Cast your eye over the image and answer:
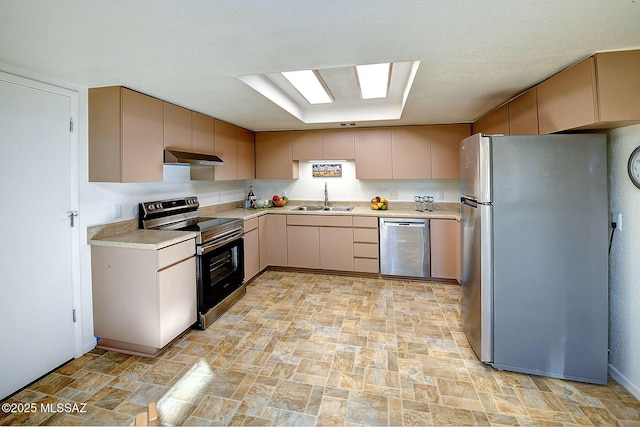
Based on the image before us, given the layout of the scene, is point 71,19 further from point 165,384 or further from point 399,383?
point 399,383

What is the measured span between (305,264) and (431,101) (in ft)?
8.84

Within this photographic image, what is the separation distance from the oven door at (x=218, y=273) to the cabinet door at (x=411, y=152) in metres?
2.40

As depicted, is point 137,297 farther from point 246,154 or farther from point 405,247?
point 405,247

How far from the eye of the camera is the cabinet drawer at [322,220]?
4.11 metres

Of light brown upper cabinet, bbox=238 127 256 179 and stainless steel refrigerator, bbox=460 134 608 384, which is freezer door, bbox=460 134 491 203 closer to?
stainless steel refrigerator, bbox=460 134 608 384

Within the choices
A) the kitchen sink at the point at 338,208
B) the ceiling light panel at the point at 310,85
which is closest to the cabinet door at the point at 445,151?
the kitchen sink at the point at 338,208

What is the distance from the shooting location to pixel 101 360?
2.29m

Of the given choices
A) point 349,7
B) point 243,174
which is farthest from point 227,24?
point 243,174

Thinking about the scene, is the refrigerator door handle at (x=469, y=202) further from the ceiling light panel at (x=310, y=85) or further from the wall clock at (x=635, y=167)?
the ceiling light panel at (x=310, y=85)

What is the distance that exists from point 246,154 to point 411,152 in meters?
2.41

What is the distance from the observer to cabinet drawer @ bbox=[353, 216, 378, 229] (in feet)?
A: 13.2

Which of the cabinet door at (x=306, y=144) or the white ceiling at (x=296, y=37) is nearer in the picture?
the white ceiling at (x=296, y=37)

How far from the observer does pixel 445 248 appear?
3801 mm

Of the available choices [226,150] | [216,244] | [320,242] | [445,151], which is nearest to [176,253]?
[216,244]
